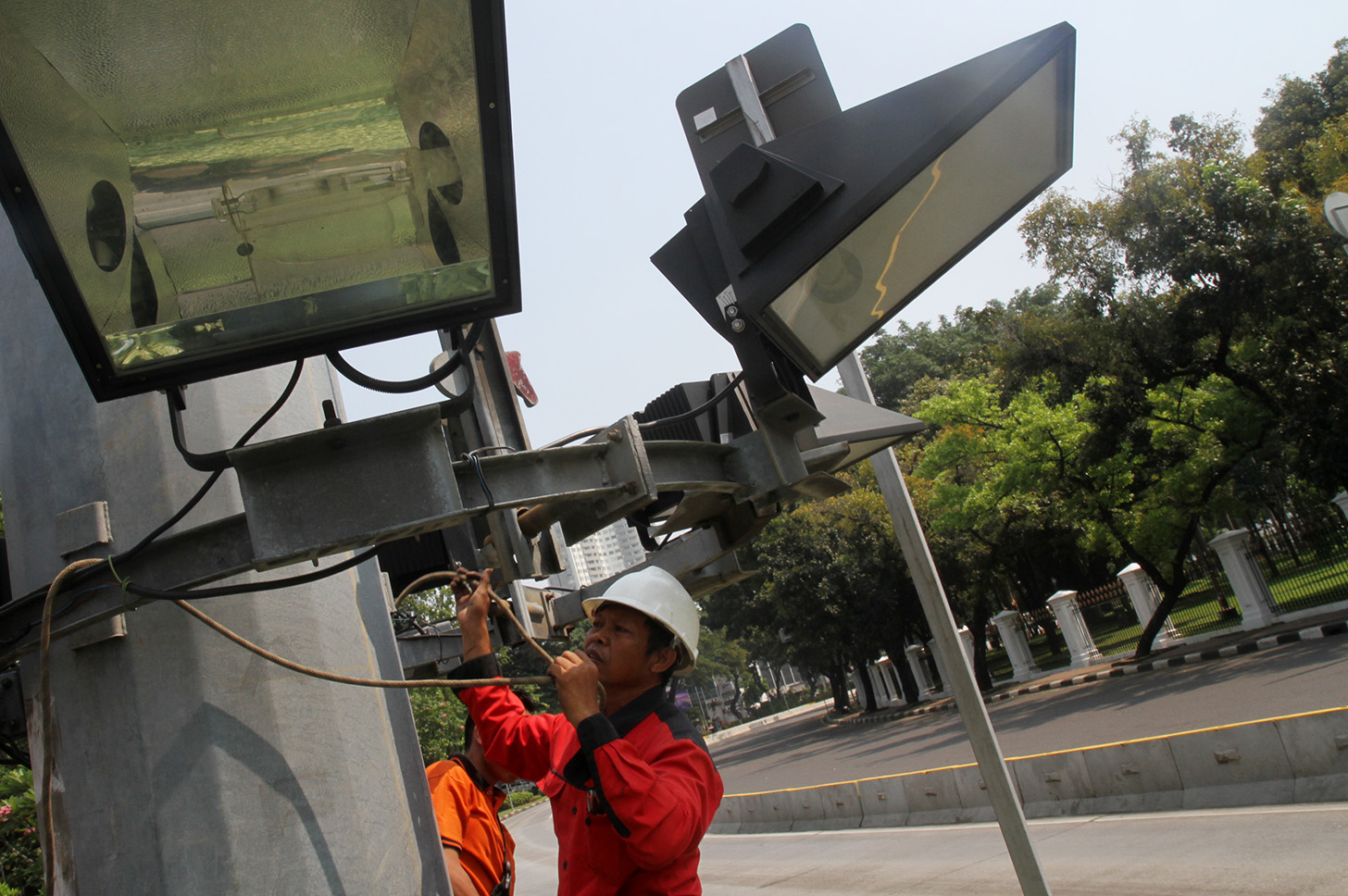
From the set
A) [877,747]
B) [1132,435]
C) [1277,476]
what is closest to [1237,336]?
[1132,435]

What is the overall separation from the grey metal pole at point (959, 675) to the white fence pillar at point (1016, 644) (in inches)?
1038

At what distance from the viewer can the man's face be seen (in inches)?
121

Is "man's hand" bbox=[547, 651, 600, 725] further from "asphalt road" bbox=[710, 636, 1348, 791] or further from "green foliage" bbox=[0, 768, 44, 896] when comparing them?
"asphalt road" bbox=[710, 636, 1348, 791]

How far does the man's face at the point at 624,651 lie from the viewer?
3.08m

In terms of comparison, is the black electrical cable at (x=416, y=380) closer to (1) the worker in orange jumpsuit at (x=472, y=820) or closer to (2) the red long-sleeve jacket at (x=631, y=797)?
(2) the red long-sleeve jacket at (x=631, y=797)

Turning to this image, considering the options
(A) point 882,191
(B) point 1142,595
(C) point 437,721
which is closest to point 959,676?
(A) point 882,191

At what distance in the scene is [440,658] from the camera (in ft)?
19.5

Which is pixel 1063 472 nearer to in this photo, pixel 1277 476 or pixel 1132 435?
pixel 1132 435

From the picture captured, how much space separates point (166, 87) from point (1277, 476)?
105 ft

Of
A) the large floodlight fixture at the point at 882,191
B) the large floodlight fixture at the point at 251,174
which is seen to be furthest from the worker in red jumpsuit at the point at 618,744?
the large floodlight fixture at the point at 251,174

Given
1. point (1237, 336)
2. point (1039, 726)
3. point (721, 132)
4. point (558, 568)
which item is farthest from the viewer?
point (1237, 336)

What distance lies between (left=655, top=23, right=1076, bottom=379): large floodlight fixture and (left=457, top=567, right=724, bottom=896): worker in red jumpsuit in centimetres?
104

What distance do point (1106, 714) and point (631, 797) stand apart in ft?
55.8

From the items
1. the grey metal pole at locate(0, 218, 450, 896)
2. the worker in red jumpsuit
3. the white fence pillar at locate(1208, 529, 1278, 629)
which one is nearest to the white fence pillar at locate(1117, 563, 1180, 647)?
the white fence pillar at locate(1208, 529, 1278, 629)
